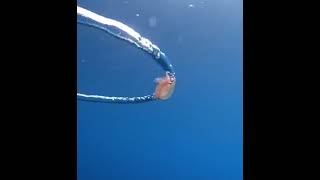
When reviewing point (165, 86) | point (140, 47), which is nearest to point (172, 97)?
point (165, 86)

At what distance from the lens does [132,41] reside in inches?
89.4

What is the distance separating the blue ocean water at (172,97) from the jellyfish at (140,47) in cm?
3

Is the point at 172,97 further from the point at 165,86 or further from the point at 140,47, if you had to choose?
the point at 140,47

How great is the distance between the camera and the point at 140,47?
227cm

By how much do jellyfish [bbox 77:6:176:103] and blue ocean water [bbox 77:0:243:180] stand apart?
0.03m

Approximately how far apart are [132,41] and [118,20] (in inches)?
6.3

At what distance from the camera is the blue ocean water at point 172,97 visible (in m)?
2.27

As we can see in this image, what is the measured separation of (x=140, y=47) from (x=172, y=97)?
39 cm
